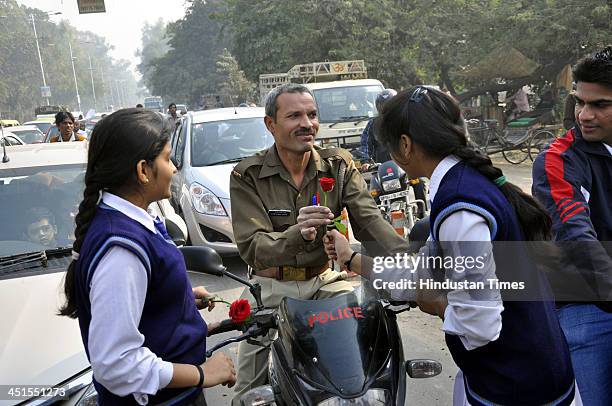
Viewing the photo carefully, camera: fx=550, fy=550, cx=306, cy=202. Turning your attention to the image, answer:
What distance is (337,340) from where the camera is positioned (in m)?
1.62

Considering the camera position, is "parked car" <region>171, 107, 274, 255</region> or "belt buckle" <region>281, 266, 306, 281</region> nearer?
"belt buckle" <region>281, 266, 306, 281</region>

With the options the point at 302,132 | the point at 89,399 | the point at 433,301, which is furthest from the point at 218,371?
the point at 302,132

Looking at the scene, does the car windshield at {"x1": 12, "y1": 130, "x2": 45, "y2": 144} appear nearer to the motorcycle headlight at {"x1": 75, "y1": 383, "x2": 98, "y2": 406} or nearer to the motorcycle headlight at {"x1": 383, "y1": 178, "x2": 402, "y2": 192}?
the motorcycle headlight at {"x1": 383, "y1": 178, "x2": 402, "y2": 192}

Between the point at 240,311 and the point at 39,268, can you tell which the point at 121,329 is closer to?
the point at 240,311

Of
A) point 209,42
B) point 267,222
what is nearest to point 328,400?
point 267,222

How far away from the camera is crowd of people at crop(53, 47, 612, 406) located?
136cm

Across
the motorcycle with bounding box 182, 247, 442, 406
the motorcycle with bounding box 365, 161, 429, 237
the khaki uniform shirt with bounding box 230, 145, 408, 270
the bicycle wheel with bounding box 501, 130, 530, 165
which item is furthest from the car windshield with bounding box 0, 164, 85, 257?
the bicycle wheel with bounding box 501, 130, 530, 165

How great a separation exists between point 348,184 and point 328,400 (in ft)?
3.78

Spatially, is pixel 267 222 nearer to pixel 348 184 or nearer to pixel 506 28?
pixel 348 184

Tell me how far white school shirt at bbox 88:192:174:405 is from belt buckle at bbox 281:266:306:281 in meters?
0.95

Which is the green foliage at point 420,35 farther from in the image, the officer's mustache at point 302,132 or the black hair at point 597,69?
the officer's mustache at point 302,132

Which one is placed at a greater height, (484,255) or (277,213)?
(484,255)

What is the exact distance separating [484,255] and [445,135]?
0.33 meters

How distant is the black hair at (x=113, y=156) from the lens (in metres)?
1.48
